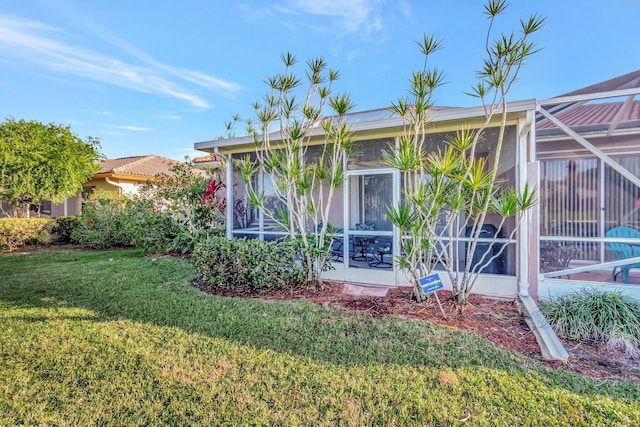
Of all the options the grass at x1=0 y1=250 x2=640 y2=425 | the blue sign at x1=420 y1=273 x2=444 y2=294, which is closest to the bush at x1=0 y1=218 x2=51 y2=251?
the grass at x1=0 y1=250 x2=640 y2=425

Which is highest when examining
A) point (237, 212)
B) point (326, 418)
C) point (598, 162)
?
point (598, 162)

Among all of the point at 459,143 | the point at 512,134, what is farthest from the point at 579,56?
the point at 459,143

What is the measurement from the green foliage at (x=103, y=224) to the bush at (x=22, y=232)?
117 centimetres

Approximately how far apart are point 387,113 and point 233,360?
Result: 10974 millimetres

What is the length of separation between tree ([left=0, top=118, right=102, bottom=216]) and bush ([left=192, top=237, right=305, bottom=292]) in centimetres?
1158

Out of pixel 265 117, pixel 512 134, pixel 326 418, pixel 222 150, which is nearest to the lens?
pixel 326 418

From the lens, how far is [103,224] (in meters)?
12.5

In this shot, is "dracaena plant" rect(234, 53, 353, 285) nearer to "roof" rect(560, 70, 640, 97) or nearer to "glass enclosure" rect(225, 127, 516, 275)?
"glass enclosure" rect(225, 127, 516, 275)

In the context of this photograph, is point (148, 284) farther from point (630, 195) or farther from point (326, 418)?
point (630, 195)

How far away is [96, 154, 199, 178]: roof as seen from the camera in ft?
56.2

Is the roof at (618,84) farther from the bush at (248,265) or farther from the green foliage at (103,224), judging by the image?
the green foliage at (103,224)

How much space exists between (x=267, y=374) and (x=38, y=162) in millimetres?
15563

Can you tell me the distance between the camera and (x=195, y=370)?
332cm

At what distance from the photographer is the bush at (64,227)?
14.0 m
